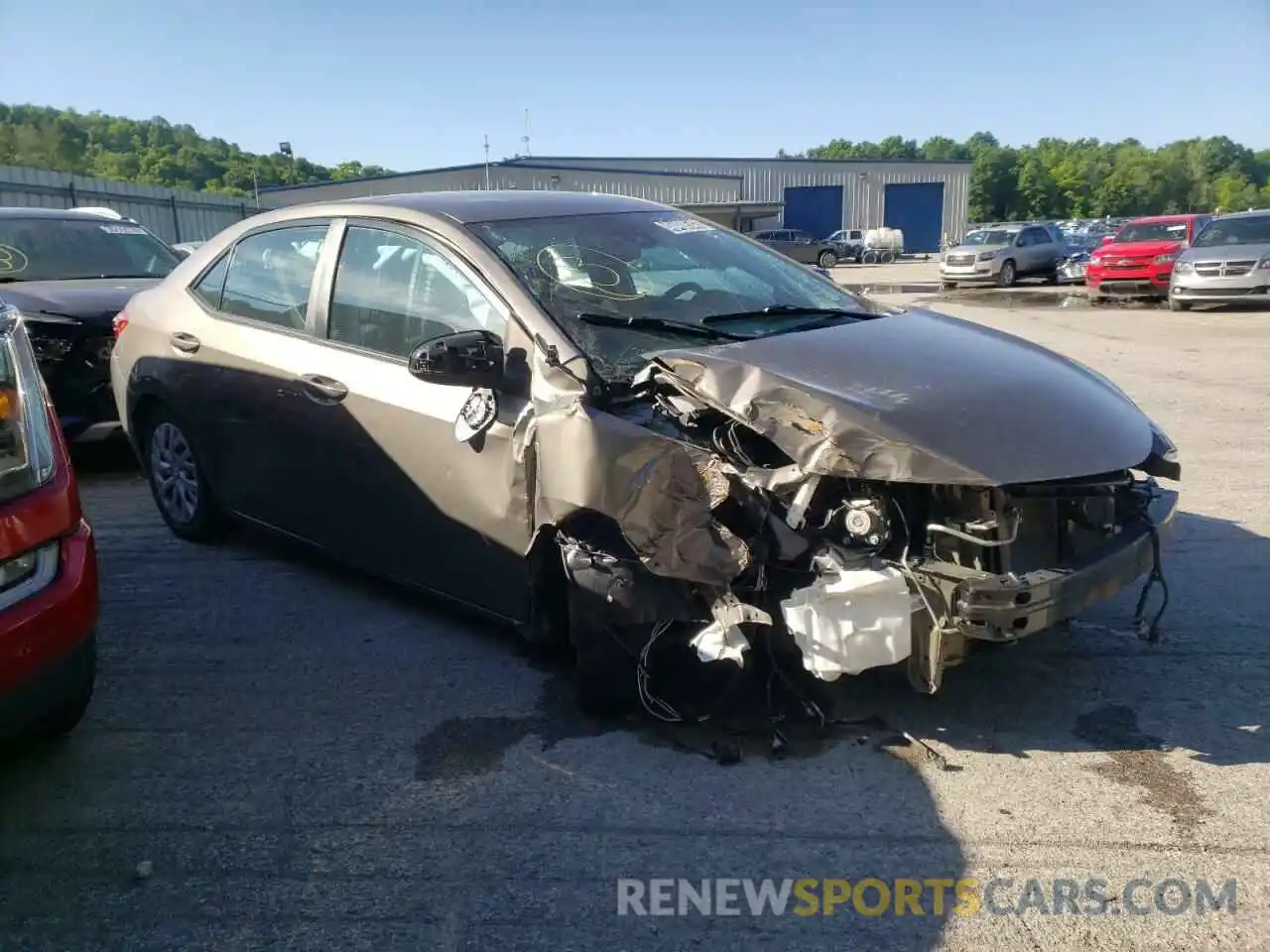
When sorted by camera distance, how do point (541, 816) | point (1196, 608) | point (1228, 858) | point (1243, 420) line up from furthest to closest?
point (1243, 420)
point (1196, 608)
point (541, 816)
point (1228, 858)

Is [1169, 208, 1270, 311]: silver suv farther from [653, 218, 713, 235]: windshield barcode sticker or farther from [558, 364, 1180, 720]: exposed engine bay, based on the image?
[558, 364, 1180, 720]: exposed engine bay

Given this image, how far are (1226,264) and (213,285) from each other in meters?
17.5

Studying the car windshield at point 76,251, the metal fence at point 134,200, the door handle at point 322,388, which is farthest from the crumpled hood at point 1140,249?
the door handle at point 322,388

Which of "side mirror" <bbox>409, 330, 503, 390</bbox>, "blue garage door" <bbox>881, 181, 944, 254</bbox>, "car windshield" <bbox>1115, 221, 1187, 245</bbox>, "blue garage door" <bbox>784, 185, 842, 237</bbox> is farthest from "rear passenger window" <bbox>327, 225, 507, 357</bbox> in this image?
"blue garage door" <bbox>881, 181, 944, 254</bbox>

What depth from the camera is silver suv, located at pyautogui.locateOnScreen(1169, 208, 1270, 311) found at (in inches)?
683

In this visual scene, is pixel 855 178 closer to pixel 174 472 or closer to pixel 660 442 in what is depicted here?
pixel 174 472

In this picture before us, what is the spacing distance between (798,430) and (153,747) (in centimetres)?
233

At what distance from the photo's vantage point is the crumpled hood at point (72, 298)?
666 centimetres

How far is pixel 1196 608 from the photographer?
439cm

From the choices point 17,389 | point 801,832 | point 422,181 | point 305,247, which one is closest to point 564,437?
point 801,832

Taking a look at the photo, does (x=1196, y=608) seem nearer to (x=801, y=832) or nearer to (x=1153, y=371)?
(x=801, y=832)

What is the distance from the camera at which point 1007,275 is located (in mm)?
28047

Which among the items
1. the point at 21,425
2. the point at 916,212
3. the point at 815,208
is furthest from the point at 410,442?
the point at 916,212

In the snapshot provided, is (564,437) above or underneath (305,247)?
underneath
